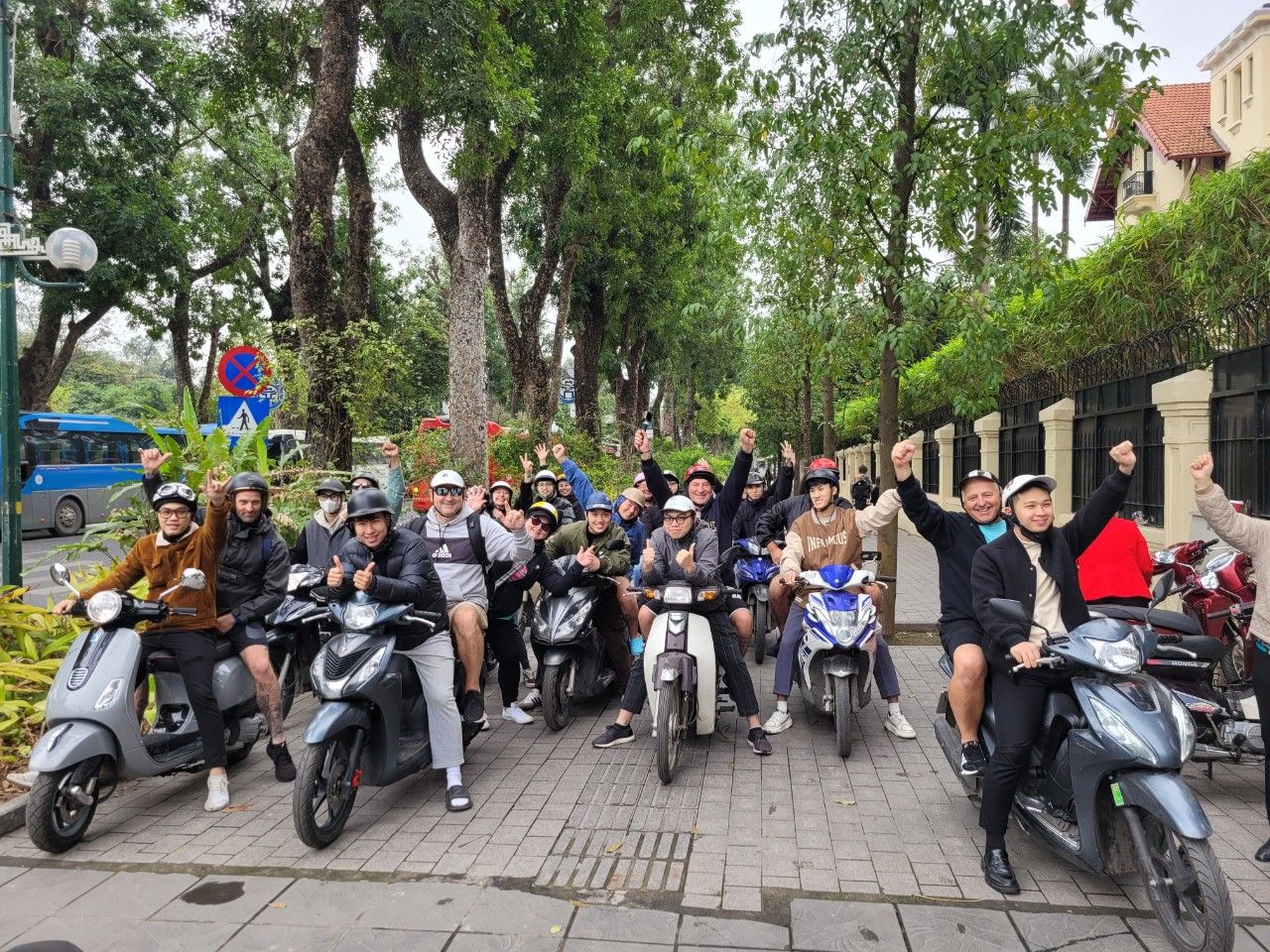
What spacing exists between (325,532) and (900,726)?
444 centimetres

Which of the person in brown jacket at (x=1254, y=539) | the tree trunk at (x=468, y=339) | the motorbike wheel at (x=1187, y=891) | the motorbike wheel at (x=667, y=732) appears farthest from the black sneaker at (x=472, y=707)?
the tree trunk at (x=468, y=339)

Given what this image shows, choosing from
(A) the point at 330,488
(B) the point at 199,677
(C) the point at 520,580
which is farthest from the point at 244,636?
(C) the point at 520,580

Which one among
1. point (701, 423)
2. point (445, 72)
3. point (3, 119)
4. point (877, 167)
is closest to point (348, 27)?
point (445, 72)

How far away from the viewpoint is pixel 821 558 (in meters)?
6.38

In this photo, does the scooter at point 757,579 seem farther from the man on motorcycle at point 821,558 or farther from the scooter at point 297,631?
the scooter at point 297,631

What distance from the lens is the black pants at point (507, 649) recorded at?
654 cm

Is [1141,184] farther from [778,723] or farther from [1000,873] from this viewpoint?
[1000,873]

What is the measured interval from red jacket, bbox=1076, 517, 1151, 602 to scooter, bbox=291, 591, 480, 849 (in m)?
3.99

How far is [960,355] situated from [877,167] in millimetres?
2033

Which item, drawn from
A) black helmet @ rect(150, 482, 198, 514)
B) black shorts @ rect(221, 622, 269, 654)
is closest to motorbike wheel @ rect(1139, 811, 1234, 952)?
black shorts @ rect(221, 622, 269, 654)

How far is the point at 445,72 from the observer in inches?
448

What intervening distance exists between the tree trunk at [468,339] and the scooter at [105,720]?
7.99m

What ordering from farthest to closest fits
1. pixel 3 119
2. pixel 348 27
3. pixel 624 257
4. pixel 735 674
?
pixel 624 257
pixel 348 27
pixel 3 119
pixel 735 674

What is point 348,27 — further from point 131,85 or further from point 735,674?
point 131,85
